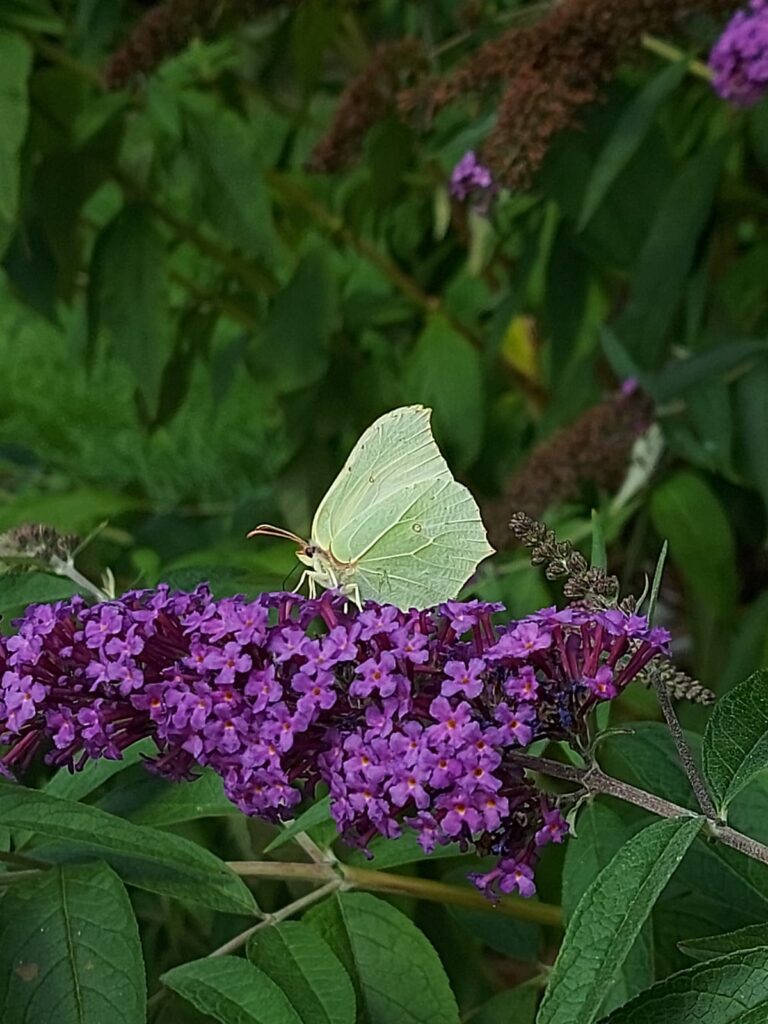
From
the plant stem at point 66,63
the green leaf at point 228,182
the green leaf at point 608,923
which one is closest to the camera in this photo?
Answer: the green leaf at point 608,923

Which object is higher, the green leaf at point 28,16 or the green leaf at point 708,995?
the green leaf at point 28,16

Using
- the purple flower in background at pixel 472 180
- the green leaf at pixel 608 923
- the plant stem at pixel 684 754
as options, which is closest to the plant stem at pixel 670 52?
the purple flower in background at pixel 472 180

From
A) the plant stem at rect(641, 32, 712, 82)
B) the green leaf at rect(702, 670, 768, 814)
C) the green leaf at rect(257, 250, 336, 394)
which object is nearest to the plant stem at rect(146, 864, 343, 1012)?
the green leaf at rect(702, 670, 768, 814)

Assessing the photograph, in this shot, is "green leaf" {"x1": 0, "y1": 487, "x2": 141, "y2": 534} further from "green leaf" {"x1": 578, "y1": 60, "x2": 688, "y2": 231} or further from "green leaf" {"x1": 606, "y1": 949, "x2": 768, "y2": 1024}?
"green leaf" {"x1": 606, "y1": 949, "x2": 768, "y2": 1024}

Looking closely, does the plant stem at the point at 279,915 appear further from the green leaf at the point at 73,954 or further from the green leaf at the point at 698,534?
the green leaf at the point at 698,534

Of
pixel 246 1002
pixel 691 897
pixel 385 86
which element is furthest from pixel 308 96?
pixel 246 1002

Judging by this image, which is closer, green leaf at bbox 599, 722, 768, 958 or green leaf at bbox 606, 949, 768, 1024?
green leaf at bbox 606, 949, 768, 1024

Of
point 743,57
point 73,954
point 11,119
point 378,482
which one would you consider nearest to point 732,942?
point 73,954
